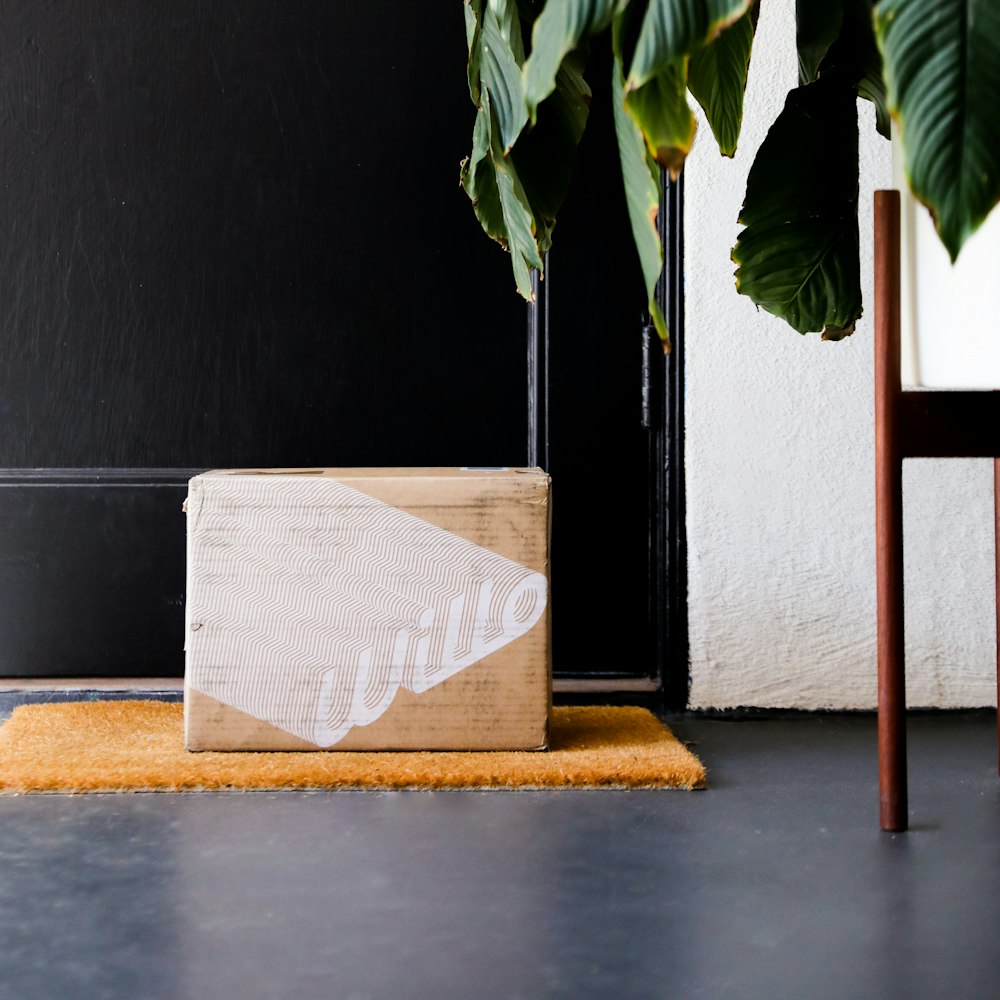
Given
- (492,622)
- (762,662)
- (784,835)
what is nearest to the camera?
(784,835)

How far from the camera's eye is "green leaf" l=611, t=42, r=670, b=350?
489 mm

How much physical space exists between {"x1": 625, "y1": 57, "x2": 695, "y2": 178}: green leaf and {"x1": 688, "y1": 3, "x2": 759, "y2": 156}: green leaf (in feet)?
0.94

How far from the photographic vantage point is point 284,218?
5.52 ft

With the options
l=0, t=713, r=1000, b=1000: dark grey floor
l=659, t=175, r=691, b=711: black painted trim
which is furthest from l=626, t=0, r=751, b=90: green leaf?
l=659, t=175, r=691, b=711: black painted trim

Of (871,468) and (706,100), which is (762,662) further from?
(706,100)

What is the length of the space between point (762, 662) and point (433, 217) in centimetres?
86

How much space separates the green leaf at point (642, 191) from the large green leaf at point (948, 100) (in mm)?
109

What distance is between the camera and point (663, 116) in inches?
19.4

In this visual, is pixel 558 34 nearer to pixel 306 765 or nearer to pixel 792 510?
pixel 306 765

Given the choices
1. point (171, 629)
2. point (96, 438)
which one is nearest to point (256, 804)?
point (171, 629)

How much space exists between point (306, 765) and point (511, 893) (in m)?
0.43

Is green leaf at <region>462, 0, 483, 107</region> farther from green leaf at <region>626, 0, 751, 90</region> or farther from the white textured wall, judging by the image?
the white textured wall

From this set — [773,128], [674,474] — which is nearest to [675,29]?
[773,128]

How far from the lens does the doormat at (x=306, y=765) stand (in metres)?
1.27
